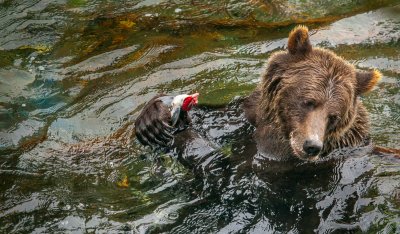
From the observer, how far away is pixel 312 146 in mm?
4688

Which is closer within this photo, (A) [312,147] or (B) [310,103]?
(A) [312,147]

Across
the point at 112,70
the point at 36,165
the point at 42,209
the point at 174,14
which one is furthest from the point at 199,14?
the point at 42,209

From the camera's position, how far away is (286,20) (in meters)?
9.34

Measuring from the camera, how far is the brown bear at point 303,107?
5.15 m

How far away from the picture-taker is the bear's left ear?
5457mm

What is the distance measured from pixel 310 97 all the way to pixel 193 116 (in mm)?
1638

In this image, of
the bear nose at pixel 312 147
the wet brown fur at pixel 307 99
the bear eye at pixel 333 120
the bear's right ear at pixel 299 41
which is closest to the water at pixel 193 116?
the wet brown fur at pixel 307 99

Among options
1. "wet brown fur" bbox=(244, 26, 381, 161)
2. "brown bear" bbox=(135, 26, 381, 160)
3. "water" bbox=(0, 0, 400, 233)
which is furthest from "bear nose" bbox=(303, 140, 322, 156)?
"water" bbox=(0, 0, 400, 233)

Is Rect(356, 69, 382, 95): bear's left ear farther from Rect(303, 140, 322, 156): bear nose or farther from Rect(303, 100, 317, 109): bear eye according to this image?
Rect(303, 140, 322, 156): bear nose

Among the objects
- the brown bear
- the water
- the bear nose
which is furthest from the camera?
the water

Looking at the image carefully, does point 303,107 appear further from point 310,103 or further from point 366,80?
point 366,80

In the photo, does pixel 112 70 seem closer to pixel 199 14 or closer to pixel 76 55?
pixel 76 55

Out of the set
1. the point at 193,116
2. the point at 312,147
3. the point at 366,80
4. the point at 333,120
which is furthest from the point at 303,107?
the point at 193,116

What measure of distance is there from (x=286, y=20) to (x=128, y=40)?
2518mm
